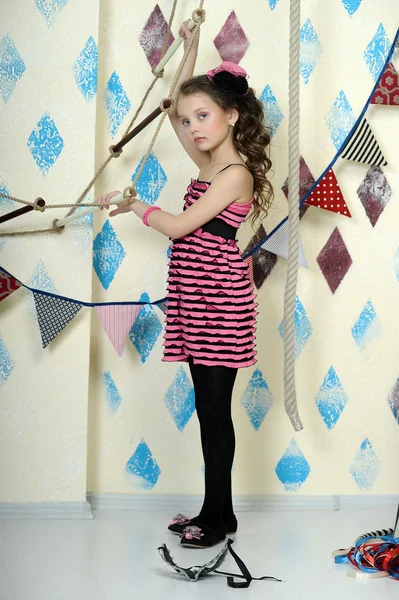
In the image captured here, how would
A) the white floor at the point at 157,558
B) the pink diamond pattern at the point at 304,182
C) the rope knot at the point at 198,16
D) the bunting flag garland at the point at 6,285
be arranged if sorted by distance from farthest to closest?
the pink diamond pattern at the point at 304,182, the bunting flag garland at the point at 6,285, the rope knot at the point at 198,16, the white floor at the point at 157,558

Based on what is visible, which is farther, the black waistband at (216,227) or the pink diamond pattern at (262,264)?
the pink diamond pattern at (262,264)

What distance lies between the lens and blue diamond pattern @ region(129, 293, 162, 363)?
2.13 metres

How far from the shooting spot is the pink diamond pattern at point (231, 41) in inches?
83.2

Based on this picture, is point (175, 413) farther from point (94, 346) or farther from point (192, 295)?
point (192, 295)

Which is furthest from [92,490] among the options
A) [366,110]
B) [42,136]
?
[366,110]

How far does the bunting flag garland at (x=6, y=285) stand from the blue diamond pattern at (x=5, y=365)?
121mm

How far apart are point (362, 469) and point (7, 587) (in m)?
1.09

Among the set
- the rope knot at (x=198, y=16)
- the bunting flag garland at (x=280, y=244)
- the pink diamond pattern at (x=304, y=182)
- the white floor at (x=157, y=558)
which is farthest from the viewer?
the pink diamond pattern at (x=304, y=182)

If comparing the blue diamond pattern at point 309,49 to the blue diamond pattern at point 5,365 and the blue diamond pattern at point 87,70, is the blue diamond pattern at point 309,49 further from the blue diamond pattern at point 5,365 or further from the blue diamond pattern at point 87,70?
the blue diamond pattern at point 5,365

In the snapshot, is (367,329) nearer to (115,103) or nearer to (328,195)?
(328,195)

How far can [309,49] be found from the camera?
2152 millimetres

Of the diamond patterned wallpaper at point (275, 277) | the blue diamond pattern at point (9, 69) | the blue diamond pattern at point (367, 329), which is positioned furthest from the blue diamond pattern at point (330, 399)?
the blue diamond pattern at point (9, 69)

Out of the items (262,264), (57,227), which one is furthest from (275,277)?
(57,227)

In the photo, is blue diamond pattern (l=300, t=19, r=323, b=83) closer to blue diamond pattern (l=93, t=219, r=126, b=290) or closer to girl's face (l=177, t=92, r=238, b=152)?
girl's face (l=177, t=92, r=238, b=152)
